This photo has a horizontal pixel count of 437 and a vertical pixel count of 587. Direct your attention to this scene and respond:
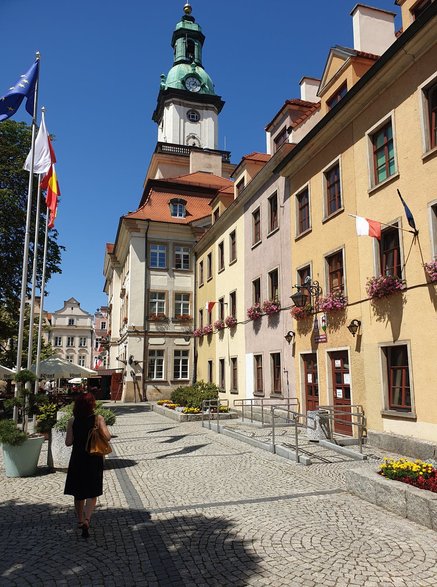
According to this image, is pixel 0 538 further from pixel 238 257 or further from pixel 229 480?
pixel 238 257

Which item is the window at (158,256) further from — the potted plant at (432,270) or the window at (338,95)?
the potted plant at (432,270)

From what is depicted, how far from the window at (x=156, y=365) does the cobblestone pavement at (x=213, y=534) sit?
2237cm

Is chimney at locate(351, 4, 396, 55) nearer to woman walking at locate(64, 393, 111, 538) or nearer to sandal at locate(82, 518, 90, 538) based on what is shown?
woman walking at locate(64, 393, 111, 538)

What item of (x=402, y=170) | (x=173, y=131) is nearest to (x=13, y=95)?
(x=402, y=170)

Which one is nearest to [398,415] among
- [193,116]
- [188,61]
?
[193,116]

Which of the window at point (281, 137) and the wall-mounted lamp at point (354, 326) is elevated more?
the window at point (281, 137)

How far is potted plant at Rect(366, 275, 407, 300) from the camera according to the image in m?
11.2

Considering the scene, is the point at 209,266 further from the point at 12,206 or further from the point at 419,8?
the point at 419,8

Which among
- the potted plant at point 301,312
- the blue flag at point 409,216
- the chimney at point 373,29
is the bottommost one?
the potted plant at point 301,312

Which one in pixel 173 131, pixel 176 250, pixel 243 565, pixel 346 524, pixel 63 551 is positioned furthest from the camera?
pixel 173 131

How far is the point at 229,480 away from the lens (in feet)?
28.6

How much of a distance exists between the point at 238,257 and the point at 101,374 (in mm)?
19333

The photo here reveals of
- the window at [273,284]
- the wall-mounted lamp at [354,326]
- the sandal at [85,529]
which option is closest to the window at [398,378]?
the wall-mounted lamp at [354,326]

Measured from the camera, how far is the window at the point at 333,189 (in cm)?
1466
